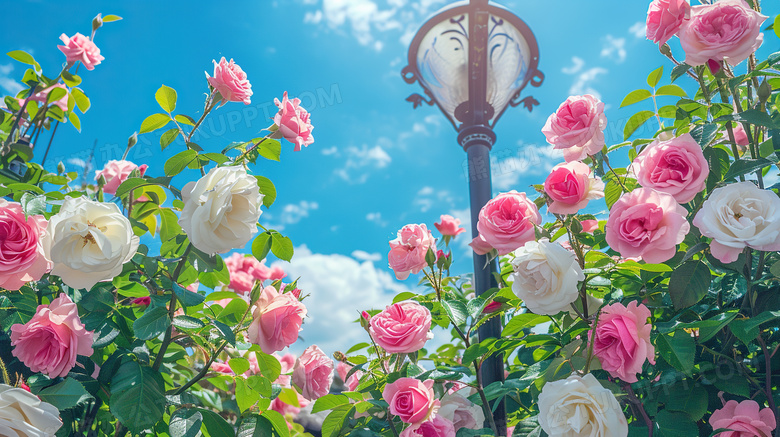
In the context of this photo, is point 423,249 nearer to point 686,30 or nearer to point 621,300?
point 621,300

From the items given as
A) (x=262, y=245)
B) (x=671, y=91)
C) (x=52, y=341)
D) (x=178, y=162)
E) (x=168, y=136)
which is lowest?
(x=52, y=341)

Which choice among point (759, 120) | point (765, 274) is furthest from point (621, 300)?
point (759, 120)

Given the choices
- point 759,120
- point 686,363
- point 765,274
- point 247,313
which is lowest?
point 686,363

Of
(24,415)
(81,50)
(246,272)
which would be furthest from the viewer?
(246,272)

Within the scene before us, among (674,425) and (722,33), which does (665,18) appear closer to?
(722,33)

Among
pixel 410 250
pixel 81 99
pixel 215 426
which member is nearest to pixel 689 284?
pixel 410 250

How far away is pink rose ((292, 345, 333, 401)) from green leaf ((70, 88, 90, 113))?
5.70 ft

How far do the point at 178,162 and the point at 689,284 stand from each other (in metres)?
1.32

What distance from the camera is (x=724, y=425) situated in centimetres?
108

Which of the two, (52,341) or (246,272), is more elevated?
(246,272)

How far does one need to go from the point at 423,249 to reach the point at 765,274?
0.94 m

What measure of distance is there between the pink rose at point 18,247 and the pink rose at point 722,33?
5.55 feet

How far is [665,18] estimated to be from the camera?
1.30 meters

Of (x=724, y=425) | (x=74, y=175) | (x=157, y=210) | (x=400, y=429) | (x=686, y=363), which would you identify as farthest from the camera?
(x=74, y=175)
